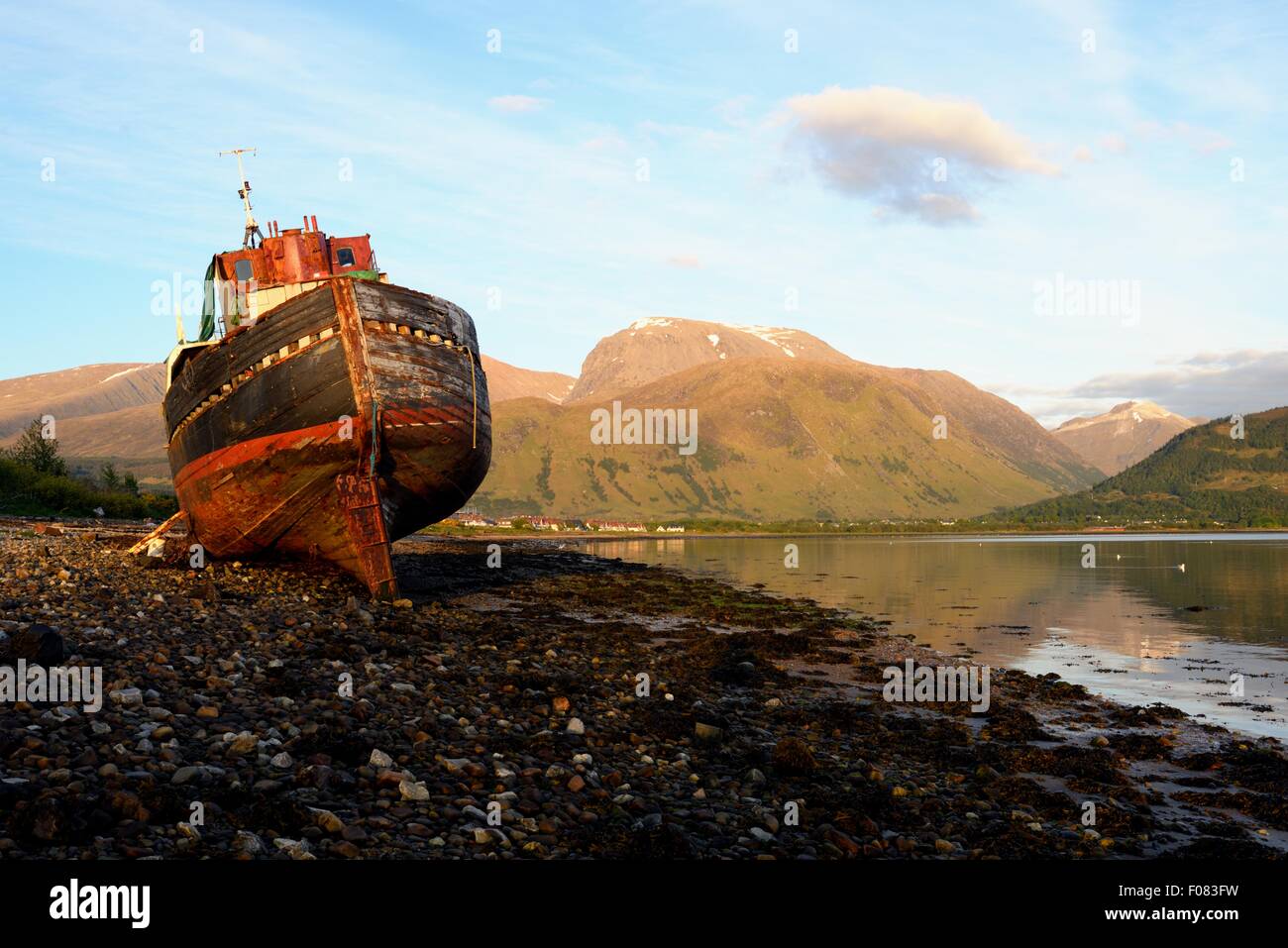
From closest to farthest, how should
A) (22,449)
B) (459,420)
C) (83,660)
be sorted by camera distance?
(83,660)
(459,420)
(22,449)

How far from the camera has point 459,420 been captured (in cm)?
2597

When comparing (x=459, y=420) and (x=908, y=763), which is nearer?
(x=908, y=763)

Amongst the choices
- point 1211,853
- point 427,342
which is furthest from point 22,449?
point 1211,853

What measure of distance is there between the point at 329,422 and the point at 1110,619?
104 feet

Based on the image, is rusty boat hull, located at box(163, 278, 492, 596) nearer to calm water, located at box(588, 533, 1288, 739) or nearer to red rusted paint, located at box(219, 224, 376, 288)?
red rusted paint, located at box(219, 224, 376, 288)

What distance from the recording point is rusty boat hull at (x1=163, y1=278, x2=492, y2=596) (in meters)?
22.2

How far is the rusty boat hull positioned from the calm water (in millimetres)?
17605

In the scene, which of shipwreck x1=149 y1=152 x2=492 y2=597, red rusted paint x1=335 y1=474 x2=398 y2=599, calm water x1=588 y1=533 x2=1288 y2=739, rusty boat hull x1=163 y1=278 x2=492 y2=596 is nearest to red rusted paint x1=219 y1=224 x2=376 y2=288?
shipwreck x1=149 y1=152 x2=492 y2=597

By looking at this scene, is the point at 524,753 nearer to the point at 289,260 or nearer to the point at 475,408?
the point at 475,408

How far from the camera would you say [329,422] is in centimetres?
2231

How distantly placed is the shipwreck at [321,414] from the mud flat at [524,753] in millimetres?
3523

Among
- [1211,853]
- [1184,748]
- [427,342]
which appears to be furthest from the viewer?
[427,342]
